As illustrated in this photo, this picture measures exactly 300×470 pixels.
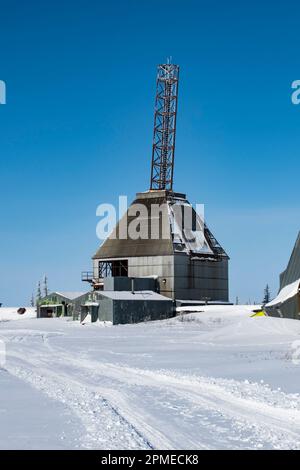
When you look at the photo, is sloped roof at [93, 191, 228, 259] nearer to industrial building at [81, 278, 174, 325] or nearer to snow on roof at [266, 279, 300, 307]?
industrial building at [81, 278, 174, 325]

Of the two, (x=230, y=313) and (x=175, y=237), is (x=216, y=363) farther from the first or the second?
(x=175, y=237)

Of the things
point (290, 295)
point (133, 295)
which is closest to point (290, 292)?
point (290, 295)

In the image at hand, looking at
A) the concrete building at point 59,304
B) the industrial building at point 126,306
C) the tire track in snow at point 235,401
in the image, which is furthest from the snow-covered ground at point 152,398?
the concrete building at point 59,304

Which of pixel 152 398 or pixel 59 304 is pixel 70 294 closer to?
pixel 59 304

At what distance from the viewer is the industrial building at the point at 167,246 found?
77125 mm

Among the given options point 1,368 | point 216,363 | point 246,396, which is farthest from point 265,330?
point 246,396

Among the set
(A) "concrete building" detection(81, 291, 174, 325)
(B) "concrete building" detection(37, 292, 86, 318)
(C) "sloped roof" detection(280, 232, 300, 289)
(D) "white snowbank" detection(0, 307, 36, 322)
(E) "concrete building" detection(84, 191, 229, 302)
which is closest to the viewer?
(C) "sloped roof" detection(280, 232, 300, 289)

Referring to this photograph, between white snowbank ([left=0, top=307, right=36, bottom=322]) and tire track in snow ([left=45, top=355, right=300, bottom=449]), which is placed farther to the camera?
white snowbank ([left=0, top=307, right=36, bottom=322])

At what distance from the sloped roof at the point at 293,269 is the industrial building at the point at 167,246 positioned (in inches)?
671

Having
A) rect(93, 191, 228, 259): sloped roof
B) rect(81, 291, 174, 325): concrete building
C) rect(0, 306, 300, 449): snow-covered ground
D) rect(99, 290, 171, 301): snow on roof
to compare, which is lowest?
rect(0, 306, 300, 449): snow-covered ground

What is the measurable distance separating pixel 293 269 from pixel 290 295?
26.5 feet

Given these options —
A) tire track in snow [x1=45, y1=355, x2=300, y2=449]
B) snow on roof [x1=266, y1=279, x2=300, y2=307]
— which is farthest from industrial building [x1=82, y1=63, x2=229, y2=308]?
tire track in snow [x1=45, y1=355, x2=300, y2=449]

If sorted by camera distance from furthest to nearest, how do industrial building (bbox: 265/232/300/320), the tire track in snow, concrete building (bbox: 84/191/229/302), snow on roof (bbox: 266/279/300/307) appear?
concrete building (bbox: 84/191/229/302) < snow on roof (bbox: 266/279/300/307) < industrial building (bbox: 265/232/300/320) < the tire track in snow

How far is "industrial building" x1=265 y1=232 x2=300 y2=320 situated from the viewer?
48.4 metres
